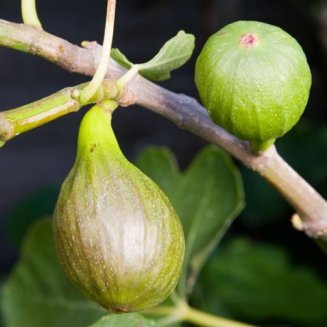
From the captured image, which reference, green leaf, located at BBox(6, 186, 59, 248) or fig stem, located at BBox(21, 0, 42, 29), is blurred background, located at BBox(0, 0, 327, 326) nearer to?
green leaf, located at BBox(6, 186, 59, 248)

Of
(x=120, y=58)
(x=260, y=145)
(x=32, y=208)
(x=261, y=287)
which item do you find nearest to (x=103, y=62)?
(x=120, y=58)

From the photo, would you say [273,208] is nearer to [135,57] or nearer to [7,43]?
[135,57]

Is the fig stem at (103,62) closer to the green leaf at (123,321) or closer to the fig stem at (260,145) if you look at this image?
the fig stem at (260,145)

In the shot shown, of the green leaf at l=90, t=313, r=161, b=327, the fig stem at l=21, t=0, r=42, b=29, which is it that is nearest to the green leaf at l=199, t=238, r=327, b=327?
the green leaf at l=90, t=313, r=161, b=327

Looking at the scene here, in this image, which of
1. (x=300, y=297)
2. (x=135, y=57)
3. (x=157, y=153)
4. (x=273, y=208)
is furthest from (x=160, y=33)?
(x=157, y=153)

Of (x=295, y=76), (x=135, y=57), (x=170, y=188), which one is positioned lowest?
(x=135, y=57)

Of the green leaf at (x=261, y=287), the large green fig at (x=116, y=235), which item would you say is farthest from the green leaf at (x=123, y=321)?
the green leaf at (x=261, y=287)

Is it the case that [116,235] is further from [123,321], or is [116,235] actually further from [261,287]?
[261,287]
